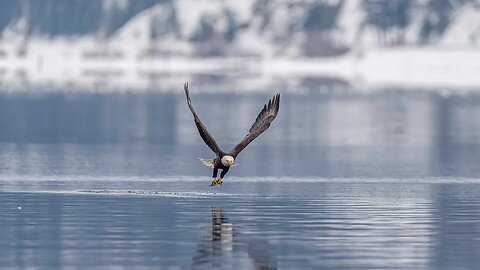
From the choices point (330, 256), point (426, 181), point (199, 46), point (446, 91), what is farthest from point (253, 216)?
point (199, 46)

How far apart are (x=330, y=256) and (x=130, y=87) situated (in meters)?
64.6

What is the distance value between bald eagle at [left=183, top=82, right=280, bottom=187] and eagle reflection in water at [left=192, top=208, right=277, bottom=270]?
1.85 m

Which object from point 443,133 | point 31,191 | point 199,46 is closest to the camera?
point 31,191

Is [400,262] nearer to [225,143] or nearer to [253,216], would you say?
[253,216]

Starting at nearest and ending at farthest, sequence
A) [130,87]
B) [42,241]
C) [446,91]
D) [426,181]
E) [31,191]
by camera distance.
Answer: [42,241] → [31,191] → [426,181] → [446,91] → [130,87]

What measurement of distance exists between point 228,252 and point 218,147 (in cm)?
460

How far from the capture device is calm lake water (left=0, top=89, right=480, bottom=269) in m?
18.1

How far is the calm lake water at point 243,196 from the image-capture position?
59.4 feet

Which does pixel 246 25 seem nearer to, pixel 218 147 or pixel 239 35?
pixel 239 35

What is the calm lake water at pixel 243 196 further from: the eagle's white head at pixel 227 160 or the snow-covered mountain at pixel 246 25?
the snow-covered mountain at pixel 246 25

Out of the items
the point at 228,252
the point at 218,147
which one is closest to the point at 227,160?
the point at 218,147

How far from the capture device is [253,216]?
22016 millimetres

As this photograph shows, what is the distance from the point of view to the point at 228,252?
60.0 feet

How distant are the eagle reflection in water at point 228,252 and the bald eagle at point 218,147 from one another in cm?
185
